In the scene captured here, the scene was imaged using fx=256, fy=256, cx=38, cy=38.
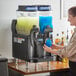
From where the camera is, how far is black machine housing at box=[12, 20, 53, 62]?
2828 millimetres

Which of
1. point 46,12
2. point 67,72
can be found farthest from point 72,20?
point 67,72

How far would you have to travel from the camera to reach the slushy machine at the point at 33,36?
9.30ft

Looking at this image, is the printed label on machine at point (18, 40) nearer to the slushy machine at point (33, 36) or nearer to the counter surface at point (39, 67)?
the slushy machine at point (33, 36)

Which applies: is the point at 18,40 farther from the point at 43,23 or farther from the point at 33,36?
the point at 43,23

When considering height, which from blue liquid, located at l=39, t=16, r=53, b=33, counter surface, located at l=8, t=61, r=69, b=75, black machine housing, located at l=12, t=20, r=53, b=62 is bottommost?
counter surface, located at l=8, t=61, r=69, b=75

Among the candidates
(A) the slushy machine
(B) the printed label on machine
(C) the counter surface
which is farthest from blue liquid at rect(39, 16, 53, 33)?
(C) the counter surface

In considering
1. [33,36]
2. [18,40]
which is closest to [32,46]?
[33,36]

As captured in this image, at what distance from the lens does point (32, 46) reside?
9.39 ft

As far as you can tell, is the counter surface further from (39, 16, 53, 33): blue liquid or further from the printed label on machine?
(39, 16, 53, 33): blue liquid

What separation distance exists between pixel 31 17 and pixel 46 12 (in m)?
0.20

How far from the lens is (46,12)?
2996 mm

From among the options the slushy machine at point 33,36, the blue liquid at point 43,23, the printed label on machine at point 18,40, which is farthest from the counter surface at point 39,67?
the blue liquid at point 43,23

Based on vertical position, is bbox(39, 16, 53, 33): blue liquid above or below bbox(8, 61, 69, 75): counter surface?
above

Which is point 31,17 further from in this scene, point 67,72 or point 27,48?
point 67,72
